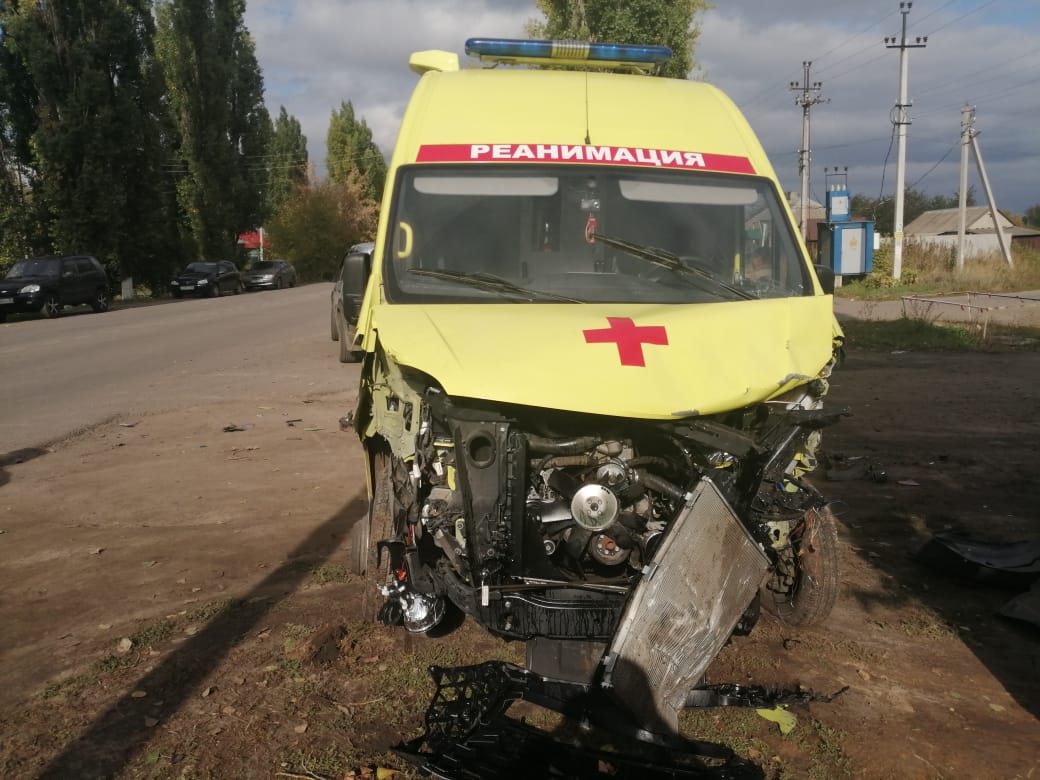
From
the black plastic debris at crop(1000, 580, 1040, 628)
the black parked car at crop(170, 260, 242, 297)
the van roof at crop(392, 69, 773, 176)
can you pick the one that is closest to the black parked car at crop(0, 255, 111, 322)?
the black parked car at crop(170, 260, 242, 297)

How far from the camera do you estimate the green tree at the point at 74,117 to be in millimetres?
33062

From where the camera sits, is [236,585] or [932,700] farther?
[236,585]

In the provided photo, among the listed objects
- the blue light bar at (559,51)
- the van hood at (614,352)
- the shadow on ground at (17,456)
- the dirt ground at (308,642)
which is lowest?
the dirt ground at (308,642)

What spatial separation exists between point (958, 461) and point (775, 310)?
15.0 feet

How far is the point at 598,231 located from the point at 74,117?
112 feet

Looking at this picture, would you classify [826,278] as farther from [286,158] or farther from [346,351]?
[286,158]

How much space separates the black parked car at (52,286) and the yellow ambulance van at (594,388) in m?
23.3

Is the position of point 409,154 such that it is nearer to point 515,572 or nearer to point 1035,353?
point 515,572

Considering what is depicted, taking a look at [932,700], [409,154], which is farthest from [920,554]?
[409,154]

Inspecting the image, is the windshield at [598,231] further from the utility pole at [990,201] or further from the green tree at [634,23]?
the utility pole at [990,201]

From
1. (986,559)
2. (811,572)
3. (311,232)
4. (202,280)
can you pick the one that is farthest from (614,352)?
(311,232)

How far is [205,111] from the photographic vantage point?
4278cm

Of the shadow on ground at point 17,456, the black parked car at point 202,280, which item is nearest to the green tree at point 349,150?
the black parked car at point 202,280

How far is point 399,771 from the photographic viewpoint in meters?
3.50
